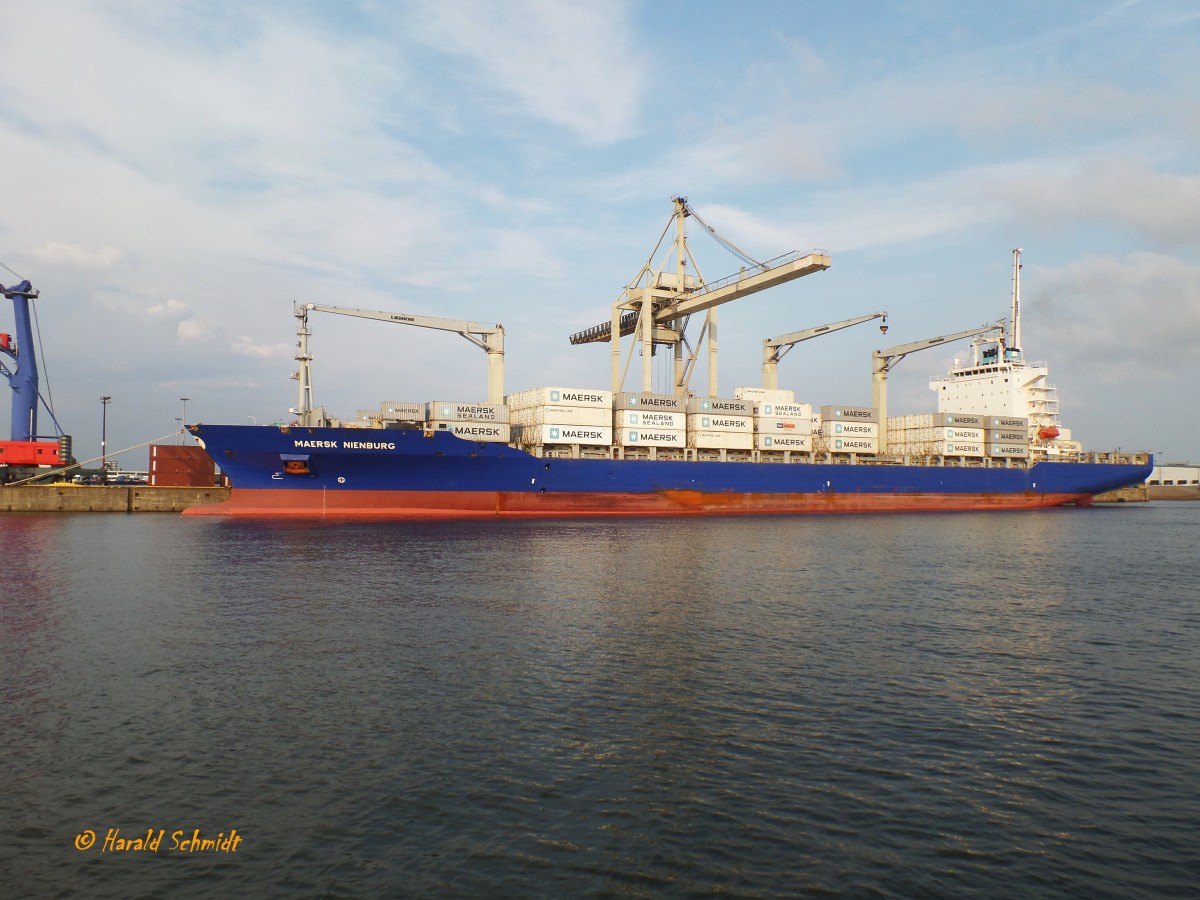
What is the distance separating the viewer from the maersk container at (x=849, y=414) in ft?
185

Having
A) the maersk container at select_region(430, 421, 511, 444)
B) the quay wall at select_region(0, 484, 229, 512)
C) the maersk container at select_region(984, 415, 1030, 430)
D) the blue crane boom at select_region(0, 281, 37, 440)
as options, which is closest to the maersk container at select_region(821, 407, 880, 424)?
the maersk container at select_region(984, 415, 1030, 430)

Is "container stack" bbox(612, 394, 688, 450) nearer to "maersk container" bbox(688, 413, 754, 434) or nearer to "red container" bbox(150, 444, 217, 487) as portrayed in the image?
"maersk container" bbox(688, 413, 754, 434)

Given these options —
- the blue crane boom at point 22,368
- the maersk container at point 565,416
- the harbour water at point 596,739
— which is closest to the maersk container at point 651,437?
the maersk container at point 565,416

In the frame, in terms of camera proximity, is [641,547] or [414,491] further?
[414,491]

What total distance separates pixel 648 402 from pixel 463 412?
13614mm

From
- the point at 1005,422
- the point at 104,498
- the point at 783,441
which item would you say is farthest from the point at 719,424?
the point at 104,498

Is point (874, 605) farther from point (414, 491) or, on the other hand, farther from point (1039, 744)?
point (414, 491)

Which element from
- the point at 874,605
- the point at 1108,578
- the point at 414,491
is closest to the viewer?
the point at 874,605

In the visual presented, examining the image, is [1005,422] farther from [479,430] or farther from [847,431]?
[479,430]

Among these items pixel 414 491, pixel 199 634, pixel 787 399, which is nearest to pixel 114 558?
pixel 199 634

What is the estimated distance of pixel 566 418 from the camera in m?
47.9

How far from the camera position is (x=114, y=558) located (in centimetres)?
2631

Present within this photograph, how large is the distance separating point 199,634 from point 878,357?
58716 millimetres

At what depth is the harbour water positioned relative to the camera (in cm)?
674
